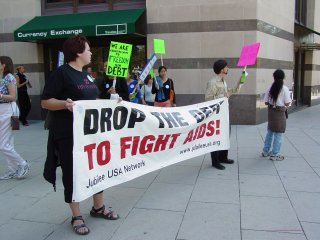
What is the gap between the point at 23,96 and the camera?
11.7 m

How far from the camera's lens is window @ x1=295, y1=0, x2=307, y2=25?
51.9 feet

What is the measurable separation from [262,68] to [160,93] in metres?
4.17

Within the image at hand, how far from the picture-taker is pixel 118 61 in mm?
5910

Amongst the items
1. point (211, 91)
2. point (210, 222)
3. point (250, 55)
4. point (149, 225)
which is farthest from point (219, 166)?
point (149, 225)

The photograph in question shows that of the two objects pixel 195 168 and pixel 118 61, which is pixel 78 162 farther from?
pixel 195 168

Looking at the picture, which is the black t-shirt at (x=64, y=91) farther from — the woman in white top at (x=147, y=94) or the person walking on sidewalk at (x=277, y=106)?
the woman in white top at (x=147, y=94)

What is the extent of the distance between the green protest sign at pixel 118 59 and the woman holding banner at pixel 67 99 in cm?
196

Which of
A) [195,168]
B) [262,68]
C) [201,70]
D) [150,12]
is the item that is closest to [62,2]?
[150,12]

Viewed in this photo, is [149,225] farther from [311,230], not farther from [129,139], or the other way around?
[311,230]

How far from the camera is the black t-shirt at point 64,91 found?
3.71 m

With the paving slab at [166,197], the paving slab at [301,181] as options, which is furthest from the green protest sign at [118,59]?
the paving slab at [301,181]

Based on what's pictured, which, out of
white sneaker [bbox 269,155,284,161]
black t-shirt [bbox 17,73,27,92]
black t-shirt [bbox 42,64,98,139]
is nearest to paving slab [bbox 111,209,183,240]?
black t-shirt [bbox 42,64,98,139]

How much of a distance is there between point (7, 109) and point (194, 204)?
3176 mm

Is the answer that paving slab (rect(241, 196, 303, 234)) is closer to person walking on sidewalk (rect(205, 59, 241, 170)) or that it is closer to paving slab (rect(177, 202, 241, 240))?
paving slab (rect(177, 202, 241, 240))
